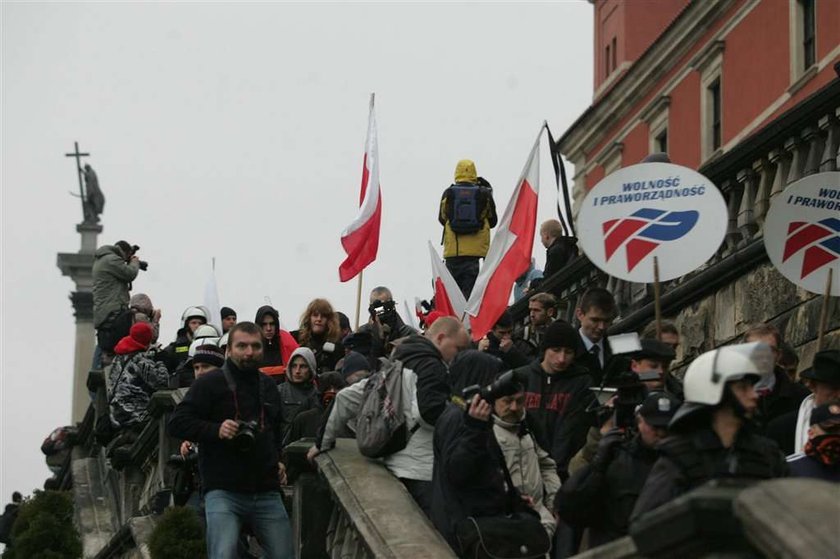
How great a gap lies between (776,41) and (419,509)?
3010 cm

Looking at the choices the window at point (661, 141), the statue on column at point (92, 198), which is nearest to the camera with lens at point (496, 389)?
the window at point (661, 141)

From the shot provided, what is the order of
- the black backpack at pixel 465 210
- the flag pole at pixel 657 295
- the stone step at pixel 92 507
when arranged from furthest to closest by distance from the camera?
the black backpack at pixel 465 210 → the stone step at pixel 92 507 → the flag pole at pixel 657 295

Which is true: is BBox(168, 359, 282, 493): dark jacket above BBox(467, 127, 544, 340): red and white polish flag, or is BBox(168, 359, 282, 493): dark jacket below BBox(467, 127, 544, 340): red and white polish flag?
below

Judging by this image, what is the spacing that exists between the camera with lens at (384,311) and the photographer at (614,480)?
690cm

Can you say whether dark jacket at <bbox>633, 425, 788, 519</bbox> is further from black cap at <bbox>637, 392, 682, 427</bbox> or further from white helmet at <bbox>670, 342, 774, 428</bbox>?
black cap at <bbox>637, 392, 682, 427</bbox>

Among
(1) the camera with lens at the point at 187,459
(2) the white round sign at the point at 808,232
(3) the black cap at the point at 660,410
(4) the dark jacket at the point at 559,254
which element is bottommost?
(1) the camera with lens at the point at 187,459

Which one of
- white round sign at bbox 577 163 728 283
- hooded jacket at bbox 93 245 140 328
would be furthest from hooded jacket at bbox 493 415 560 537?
hooded jacket at bbox 93 245 140 328

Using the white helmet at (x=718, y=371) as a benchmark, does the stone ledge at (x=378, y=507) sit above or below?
below

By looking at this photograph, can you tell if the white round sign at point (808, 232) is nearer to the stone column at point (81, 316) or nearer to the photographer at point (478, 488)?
the photographer at point (478, 488)

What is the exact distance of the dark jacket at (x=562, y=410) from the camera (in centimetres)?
1086

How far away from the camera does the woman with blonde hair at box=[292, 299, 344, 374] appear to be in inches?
621

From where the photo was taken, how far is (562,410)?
430 inches

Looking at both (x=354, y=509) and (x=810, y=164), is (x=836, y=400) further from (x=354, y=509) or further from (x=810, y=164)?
(x=810, y=164)

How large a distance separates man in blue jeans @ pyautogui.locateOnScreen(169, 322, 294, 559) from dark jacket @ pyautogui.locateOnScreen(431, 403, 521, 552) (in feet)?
6.13
